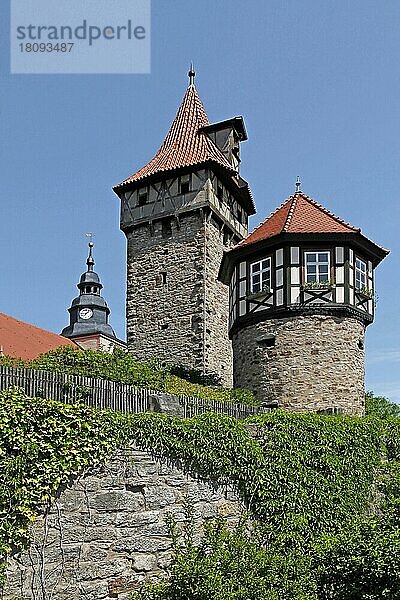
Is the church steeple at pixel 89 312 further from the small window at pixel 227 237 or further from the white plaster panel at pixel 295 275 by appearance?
the white plaster panel at pixel 295 275

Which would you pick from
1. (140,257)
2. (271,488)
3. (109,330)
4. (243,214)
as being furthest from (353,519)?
(109,330)

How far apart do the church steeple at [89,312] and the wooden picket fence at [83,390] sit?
33.5 meters

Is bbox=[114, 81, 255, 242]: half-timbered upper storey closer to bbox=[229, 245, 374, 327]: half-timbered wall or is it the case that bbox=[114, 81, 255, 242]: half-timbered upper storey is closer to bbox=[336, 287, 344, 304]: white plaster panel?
bbox=[229, 245, 374, 327]: half-timbered wall

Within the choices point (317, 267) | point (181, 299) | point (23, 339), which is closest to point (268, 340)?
point (317, 267)

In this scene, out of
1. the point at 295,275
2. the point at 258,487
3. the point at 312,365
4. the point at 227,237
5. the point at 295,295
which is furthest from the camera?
the point at 227,237

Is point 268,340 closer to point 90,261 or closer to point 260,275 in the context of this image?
point 260,275

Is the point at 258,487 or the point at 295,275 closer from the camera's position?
the point at 258,487

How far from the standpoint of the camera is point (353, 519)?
1417 centimetres

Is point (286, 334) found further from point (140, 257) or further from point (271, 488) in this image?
point (140, 257)

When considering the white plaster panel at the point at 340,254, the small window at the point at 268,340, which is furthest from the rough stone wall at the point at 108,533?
the white plaster panel at the point at 340,254

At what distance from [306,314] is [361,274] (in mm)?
2342

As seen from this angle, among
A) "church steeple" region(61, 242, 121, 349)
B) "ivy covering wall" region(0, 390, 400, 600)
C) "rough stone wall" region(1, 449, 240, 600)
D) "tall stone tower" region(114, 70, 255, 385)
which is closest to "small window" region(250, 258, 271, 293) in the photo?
"tall stone tower" region(114, 70, 255, 385)

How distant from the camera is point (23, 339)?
29547 mm

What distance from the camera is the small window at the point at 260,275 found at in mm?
19516
